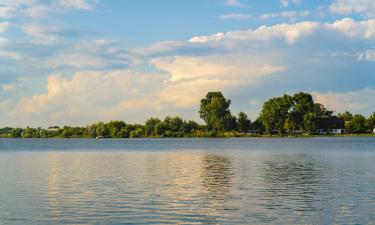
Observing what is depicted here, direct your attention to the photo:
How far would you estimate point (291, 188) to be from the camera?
103 feet

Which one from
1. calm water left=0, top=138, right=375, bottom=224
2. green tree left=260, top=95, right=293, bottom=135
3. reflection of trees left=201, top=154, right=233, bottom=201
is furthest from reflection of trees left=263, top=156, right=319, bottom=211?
green tree left=260, top=95, right=293, bottom=135

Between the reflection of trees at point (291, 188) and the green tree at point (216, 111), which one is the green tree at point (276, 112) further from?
the reflection of trees at point (291, 188)

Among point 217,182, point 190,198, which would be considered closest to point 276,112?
point 217,182

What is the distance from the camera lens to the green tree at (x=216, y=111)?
7461 inches

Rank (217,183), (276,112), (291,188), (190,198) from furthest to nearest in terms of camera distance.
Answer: (276,112) → (217,183) → (291,188) → (190,198)

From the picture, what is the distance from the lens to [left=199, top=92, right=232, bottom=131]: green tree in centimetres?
18950

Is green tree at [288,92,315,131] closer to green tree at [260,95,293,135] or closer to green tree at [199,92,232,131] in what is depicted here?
green tree at [260,95,293,135]

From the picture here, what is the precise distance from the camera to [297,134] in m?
198

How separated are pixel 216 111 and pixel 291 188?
518 ft

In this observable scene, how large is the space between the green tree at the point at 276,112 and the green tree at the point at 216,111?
13.1 m

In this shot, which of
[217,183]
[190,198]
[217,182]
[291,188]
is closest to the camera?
[190,198]

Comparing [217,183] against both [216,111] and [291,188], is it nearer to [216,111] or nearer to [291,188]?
[291,188]

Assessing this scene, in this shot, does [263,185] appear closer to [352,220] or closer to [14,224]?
[352,220]

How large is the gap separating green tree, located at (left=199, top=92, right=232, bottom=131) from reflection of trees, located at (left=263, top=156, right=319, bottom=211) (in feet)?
476
